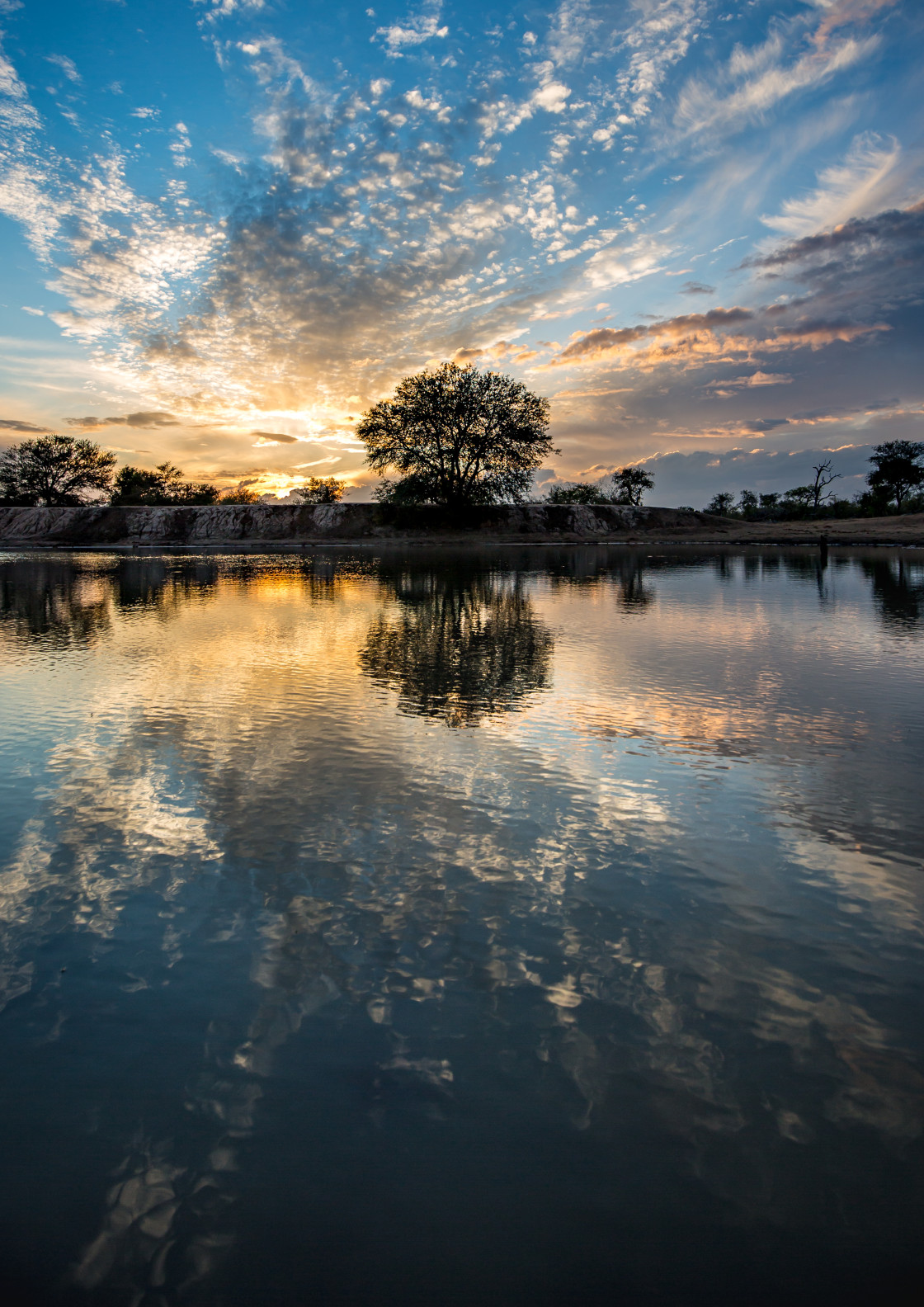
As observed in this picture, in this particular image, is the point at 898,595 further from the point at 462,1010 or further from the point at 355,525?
the point at 355,525

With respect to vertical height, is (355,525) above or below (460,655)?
above

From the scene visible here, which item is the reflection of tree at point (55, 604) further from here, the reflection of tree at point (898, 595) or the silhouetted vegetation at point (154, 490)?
the silhouetted vegetation at point (154, 490)

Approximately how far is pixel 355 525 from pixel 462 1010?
70.3 meters

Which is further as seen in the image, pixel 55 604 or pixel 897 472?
pixel 897 472

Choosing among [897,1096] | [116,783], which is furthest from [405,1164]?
[116,783]

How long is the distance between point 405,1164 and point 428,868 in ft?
6.12

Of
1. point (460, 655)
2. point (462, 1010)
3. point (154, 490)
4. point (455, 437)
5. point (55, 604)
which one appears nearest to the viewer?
point (462, 1010)

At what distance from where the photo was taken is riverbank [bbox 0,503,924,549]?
64.3 m

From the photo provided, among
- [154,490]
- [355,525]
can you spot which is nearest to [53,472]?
[154,490]

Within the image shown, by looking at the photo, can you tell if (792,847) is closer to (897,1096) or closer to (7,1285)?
(897,1096)

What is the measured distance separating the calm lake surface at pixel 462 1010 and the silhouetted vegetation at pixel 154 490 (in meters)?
95.4

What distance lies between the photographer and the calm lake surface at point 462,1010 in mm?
1969

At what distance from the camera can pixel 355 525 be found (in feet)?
232

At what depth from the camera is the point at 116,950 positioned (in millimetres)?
3254
